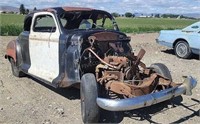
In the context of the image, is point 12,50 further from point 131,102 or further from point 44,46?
point 131,102

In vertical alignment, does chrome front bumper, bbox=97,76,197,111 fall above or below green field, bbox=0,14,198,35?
above

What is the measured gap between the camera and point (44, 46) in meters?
7.23

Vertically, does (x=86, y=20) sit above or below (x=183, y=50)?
above

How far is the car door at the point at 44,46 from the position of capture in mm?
6855

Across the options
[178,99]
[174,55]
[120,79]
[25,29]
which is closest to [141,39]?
[174,55]

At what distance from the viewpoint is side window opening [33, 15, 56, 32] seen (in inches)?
290

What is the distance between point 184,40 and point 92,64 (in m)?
6.63

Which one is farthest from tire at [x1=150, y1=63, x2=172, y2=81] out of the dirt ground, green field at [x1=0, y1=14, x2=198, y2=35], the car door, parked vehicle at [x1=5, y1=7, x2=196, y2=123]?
green field at [x1=0, y1=14, x2=198, y2=35]

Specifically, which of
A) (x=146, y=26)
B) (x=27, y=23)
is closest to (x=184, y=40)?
(x=27, y=23)

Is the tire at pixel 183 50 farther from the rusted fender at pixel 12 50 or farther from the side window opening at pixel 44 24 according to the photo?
the rusted fender at pixel 12 50

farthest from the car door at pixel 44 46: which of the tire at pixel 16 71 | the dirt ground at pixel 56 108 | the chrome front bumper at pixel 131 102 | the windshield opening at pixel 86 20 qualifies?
the chrome front bumper at pixel 131 102

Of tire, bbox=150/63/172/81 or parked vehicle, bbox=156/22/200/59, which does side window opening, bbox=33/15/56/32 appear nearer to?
tire, bbox=150/63/172/81

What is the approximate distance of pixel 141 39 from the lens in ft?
51.4

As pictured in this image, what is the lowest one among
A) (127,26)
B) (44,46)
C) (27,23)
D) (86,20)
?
(127,26)
